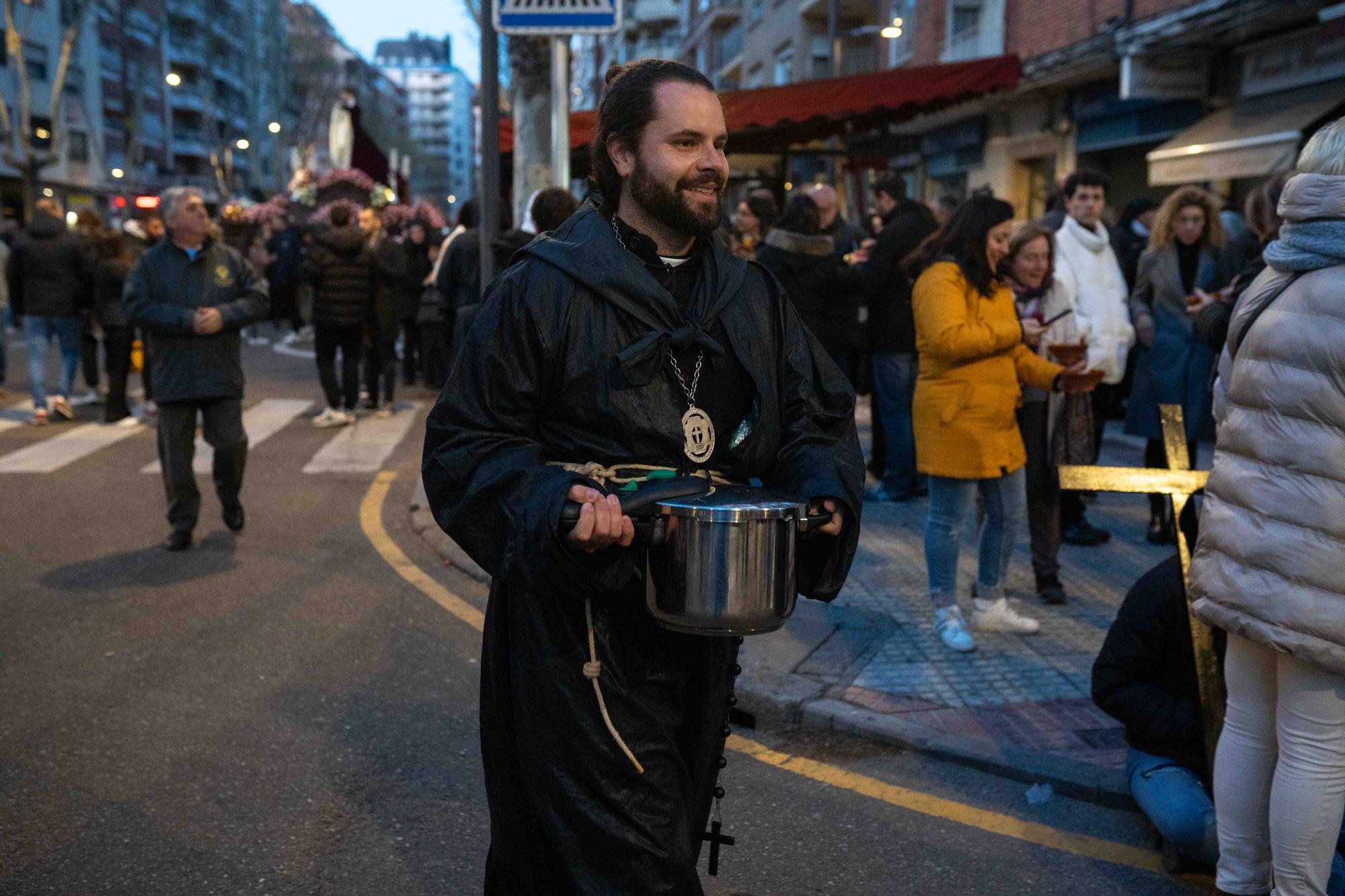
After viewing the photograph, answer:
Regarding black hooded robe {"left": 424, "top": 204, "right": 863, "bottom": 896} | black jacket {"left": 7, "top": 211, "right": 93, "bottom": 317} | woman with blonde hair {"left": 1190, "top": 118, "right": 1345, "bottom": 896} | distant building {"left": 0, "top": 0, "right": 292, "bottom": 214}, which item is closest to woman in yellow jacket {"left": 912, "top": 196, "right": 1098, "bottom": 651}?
woman with blonde hair {"left": 1190, "top": 118, "right": 1345, "bottom": 896}

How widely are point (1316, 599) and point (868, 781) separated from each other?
Result: 1790 mm

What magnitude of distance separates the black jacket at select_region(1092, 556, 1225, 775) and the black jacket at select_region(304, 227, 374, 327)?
9.16 metres

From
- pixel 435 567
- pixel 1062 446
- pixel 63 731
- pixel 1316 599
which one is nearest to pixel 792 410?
pixel 1316 599

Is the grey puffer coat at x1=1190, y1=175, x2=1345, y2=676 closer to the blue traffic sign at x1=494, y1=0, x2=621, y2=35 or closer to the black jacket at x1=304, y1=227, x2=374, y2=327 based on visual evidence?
the blue traffic sign at x1=494, y1=0, x2=621, y2=35

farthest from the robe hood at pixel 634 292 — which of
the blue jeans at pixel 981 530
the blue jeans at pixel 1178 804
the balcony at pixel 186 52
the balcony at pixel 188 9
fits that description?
the balcony at pixel 186 52

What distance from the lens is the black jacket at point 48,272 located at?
485 inches

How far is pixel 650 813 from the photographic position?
8.00 ft

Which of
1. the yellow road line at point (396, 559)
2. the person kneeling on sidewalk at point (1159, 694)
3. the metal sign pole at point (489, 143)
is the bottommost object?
the yellow road line at point (396, 559)

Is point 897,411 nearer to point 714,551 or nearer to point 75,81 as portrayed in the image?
point 714,551

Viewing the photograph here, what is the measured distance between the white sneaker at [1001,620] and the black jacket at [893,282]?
9.27ft

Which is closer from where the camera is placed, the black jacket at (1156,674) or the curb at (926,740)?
the black jacket at (1156,674)

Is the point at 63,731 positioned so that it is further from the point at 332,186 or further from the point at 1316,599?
the point at 332,186

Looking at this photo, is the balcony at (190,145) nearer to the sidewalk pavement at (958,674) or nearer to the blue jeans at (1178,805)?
the sidewalk pavement at (958,674)

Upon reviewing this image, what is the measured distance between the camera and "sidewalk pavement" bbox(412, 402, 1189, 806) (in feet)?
14.4
